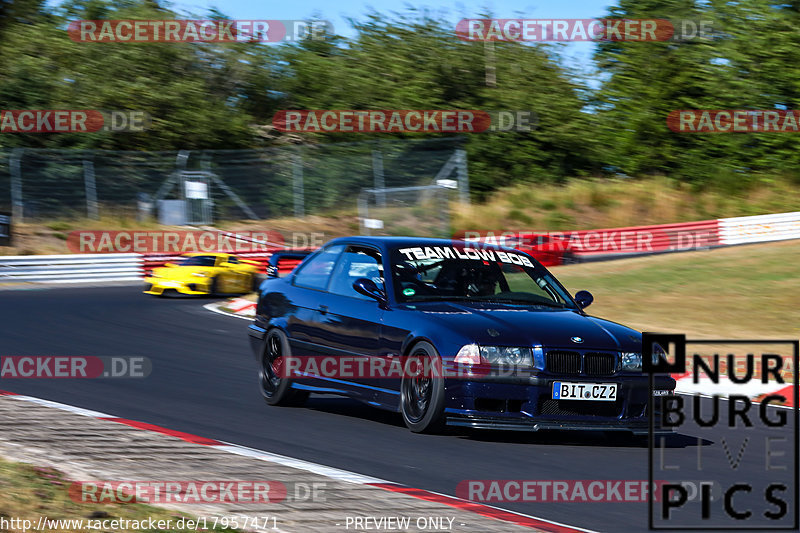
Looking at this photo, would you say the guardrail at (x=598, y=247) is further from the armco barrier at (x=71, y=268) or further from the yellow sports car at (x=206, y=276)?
the yellow sports car at (x=206, y=276)

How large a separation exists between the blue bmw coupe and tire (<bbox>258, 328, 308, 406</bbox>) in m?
0.01

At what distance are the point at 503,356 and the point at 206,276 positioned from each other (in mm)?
14644

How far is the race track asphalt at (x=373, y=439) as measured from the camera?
6383mm

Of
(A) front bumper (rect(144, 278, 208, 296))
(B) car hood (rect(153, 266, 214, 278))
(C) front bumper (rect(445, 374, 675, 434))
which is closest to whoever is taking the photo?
(C) front bumper (rect(445, 374, 675, 434))

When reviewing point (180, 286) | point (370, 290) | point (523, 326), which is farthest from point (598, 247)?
point (523, 326)

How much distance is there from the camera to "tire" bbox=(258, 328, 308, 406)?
9172 mm

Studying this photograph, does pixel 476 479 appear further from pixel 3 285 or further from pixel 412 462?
pixel 3 285

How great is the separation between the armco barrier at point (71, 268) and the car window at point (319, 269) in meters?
17.7

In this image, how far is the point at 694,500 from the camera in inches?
233

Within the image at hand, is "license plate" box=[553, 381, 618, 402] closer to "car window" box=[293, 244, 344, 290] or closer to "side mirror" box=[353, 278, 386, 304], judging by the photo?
"side mirror" box=[353, 278, 386, 304]

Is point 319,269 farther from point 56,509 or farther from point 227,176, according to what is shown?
point 227,176

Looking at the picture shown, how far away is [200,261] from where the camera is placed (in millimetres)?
21969

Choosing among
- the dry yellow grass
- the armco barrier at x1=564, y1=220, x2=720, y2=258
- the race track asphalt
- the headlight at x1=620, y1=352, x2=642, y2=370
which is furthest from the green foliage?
the headlight at x1=620, y1=352, x2=642, y2=370

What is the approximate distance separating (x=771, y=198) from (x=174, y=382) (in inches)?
1267
